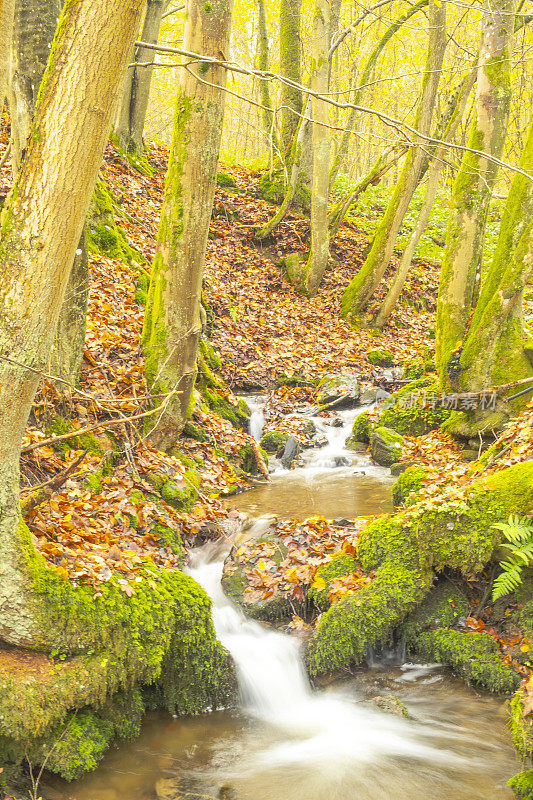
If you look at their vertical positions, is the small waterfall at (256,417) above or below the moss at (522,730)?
above

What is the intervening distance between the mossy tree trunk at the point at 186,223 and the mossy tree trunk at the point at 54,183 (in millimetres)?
2943

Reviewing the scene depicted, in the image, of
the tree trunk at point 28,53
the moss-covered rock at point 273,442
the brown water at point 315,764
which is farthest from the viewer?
the moss-covered rock at point 273,442

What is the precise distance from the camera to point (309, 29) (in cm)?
2288

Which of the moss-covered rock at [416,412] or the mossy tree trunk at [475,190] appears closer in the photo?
the mossy tree trunk at [475,190]

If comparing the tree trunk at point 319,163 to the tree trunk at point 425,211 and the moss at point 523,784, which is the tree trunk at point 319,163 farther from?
the moss at point 523,784

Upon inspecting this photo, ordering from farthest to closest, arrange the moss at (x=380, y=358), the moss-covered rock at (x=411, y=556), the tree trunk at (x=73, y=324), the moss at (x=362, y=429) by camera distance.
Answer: the moss at (x=380, y=358)
the moss at (x=362, y=429)
the tree trunk at (x=73, y=324)
the moss-covered rock at (x=411, y=556)

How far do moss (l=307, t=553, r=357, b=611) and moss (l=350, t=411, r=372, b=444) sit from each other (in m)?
5.13

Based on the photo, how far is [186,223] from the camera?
6.86 m

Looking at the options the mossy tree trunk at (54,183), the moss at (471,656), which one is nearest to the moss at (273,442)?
the moss at (471,656)

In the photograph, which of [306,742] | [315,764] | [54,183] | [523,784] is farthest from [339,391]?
[54,183]

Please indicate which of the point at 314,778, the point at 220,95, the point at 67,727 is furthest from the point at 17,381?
the point at 220,95

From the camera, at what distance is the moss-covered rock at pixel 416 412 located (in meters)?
10.0

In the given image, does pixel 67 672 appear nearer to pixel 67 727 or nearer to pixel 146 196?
pixel 67 727

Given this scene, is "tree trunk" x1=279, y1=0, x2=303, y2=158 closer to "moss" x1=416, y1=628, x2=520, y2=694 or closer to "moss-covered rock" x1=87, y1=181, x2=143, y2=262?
"moss-covered rock" x1=87, y1=181, x2=143, y2=262
